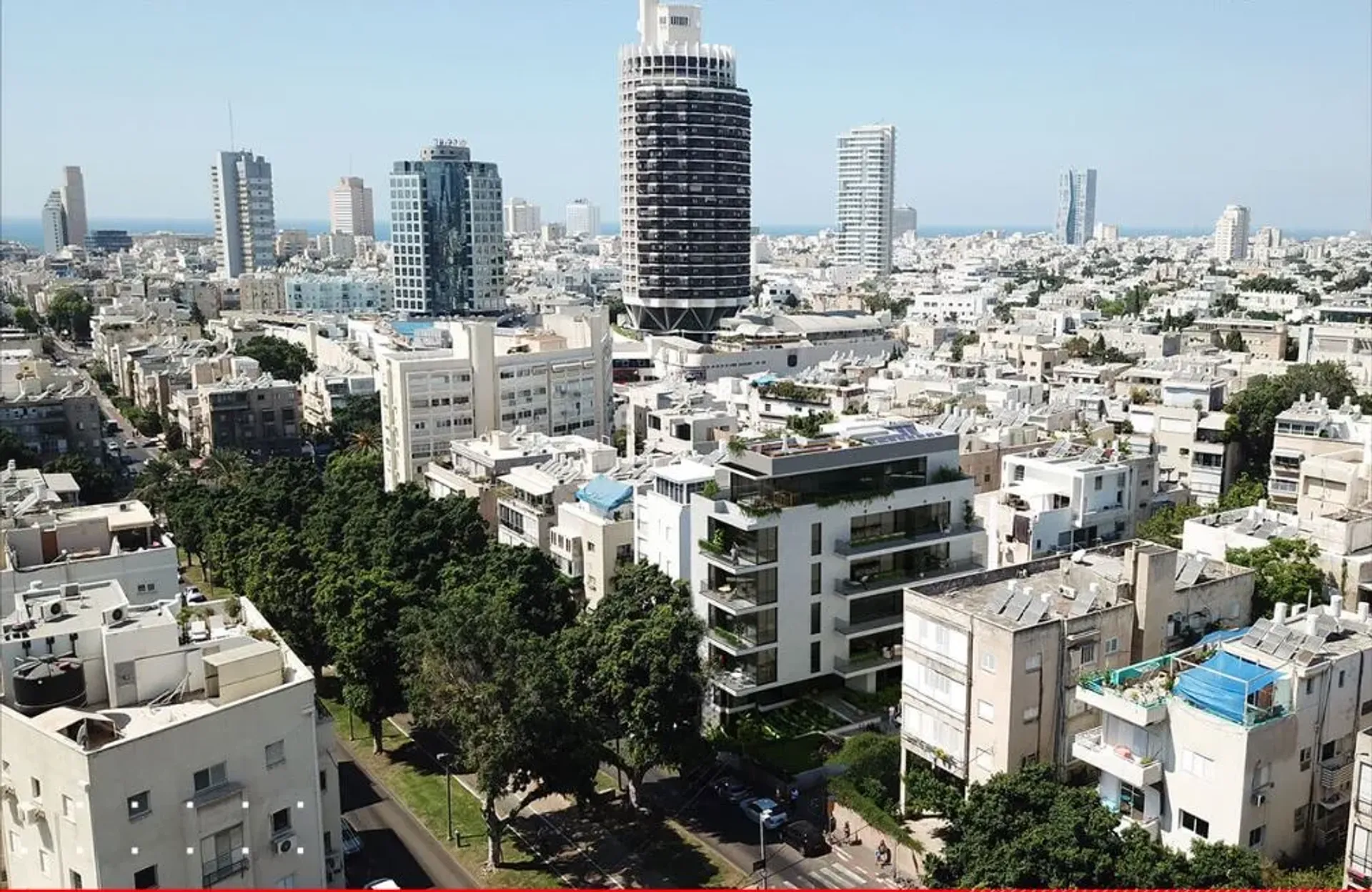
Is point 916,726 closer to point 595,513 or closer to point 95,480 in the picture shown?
point 595,513

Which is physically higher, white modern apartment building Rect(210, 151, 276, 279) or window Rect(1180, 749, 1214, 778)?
white modern apartment building Rect(210, 151, 276, 279)

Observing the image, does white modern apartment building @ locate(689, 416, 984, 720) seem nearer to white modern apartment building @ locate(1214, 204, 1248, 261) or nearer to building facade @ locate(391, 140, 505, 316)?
building facade @ locate(391, 140, 505, 316)

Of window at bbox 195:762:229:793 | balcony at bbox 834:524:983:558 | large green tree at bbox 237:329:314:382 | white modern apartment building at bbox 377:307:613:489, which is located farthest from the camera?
large green tree at bbox 237:329:314:382

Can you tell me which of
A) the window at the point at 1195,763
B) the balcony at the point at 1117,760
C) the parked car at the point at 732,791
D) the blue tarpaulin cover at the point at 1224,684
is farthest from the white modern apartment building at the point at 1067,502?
the window at the point at 1195,763

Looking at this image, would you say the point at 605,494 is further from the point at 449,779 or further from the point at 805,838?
the point at 805,838

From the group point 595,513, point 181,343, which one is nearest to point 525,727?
point 595,513

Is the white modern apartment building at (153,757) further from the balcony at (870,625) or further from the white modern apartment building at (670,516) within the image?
the balcony at (870,625)

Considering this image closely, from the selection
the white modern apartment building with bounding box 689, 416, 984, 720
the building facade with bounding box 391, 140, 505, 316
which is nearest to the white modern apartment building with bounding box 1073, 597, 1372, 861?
the white modern apartment building with bounding box 689, 416, 984, 720
